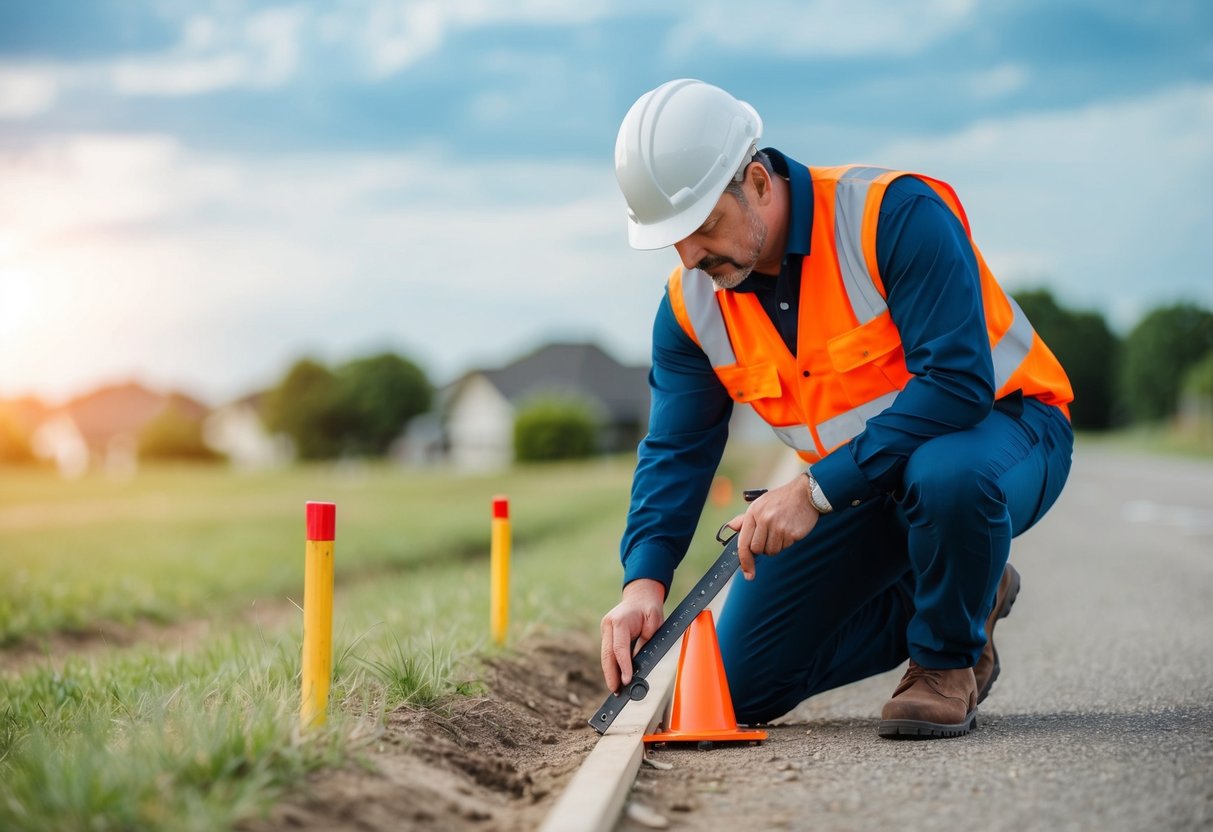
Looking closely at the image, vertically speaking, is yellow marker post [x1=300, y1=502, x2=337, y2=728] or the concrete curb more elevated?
yellow marker post [x1=300, y1=502, x2=337, y2=728]

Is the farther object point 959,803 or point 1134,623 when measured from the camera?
point 1134,623

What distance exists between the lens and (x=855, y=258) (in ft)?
11.9

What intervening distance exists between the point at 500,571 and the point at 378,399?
234ft

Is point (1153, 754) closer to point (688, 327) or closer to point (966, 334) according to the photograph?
point (966, 334)

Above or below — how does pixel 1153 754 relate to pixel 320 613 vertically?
below

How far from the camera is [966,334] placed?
3.38 m

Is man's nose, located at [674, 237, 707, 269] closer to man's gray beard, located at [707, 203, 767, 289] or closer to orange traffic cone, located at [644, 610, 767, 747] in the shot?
man's gray beard, located at [707, 203, 767, 289]

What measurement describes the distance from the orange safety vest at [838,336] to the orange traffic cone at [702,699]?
75cm

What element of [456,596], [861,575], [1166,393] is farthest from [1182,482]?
[1166,393]

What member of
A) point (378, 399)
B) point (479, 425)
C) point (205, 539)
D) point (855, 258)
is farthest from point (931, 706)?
point (378, 399)

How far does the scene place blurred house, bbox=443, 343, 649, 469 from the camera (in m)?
62.5

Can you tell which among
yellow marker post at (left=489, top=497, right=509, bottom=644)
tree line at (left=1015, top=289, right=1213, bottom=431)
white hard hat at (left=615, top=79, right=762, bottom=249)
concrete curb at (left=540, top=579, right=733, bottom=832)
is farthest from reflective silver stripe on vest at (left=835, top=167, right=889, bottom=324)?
tree line at (left=1015, top=289, right=1213, bottom=431)

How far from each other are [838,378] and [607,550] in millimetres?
6598

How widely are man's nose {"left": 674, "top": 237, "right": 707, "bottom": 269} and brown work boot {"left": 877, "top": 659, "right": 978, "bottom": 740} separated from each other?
145cm
